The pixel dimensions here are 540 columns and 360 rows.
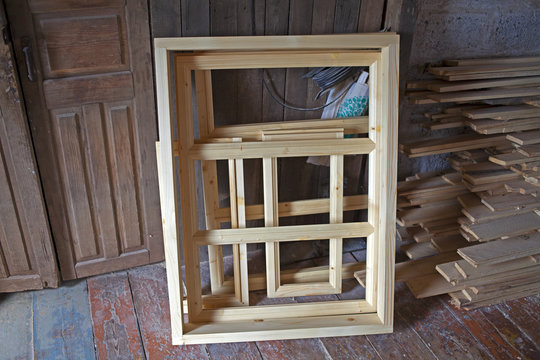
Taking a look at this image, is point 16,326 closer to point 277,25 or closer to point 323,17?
point 277,25

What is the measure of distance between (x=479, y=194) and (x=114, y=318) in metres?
1.82

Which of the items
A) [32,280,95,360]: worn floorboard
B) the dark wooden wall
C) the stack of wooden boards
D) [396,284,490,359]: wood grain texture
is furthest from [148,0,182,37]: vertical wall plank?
[396,284,490,359]: wood grain texture

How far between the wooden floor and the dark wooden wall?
2.35 ft

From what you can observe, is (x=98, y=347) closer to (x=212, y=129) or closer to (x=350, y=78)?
(x=212, y=129)

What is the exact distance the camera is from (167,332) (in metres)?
2.21

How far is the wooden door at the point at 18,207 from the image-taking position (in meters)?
2.03

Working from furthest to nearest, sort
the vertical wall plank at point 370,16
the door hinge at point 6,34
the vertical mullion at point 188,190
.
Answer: the vertical wall plank at point 370,16 → the vertical mullion at point 188,190 → the door hinge at point 6,34

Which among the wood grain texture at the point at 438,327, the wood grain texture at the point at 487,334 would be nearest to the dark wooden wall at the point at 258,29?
the wood grain texture at the point at 438,327

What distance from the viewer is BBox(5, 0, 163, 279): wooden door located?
2000mm

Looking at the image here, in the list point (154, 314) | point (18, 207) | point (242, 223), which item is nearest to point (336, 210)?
point (242, 223)

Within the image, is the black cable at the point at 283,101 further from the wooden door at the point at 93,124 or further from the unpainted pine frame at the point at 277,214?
the wooden door at the point at 93,124

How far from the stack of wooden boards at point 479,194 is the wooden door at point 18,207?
1702mm

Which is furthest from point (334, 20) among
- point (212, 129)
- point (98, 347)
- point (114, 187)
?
point (98, 347)

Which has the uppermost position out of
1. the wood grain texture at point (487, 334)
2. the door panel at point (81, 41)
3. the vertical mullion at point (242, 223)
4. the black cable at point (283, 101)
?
the door panel at point (81, 41)
